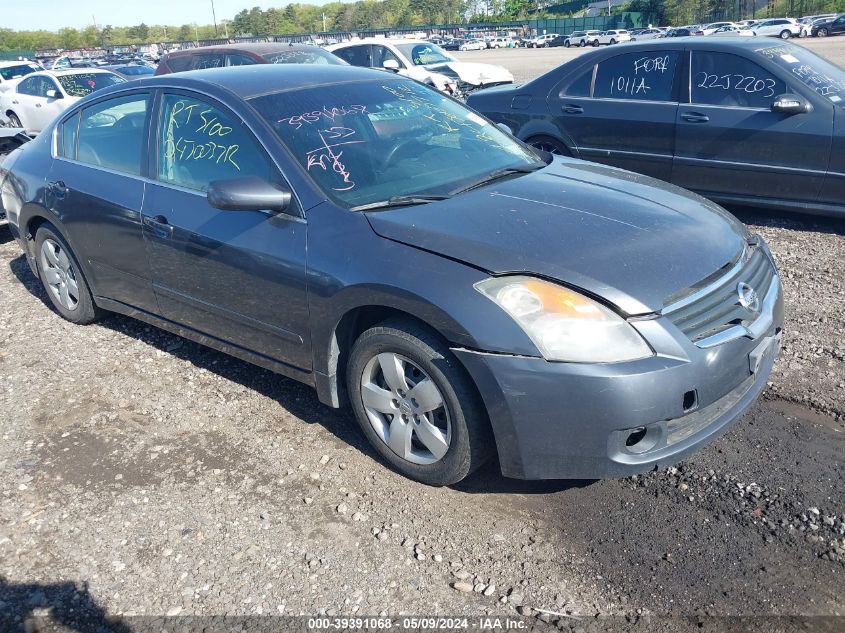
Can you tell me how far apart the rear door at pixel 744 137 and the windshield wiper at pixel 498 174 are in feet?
10.3

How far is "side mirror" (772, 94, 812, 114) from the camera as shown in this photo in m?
6.29

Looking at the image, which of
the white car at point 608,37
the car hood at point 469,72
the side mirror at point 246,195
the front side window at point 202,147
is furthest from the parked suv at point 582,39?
the side mirror at point 246,195

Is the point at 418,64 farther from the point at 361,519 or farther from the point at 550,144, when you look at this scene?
the point at 361,519

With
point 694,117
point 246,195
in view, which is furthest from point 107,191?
point 694,117

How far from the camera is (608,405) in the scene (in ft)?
9.05

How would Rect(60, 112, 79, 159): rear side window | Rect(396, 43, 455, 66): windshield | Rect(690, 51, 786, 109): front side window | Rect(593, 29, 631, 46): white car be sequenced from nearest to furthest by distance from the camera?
Rect(60, 112, 79, 159): rear side window → Rect(690, 51, 786, 109): front side window → Rect(396, 43, 455, 66): windshield → Rect(593, 29, 631, 46): white car

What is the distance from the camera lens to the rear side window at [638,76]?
7.07 metres

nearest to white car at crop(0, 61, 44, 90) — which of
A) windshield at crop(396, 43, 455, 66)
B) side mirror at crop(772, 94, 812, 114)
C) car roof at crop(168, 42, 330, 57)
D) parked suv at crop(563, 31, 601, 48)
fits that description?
car roof at crop(168, 42, 330, 57)

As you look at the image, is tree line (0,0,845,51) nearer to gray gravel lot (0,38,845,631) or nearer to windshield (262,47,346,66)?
windshield (262,47,346,66)

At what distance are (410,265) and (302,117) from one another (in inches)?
48.0

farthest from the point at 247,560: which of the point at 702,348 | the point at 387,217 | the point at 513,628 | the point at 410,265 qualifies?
the point at 702,348

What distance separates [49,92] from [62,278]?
1104cm

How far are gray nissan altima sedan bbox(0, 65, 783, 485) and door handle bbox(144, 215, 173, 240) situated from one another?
1 centimetres

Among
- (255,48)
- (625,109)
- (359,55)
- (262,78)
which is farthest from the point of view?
(359,55)
